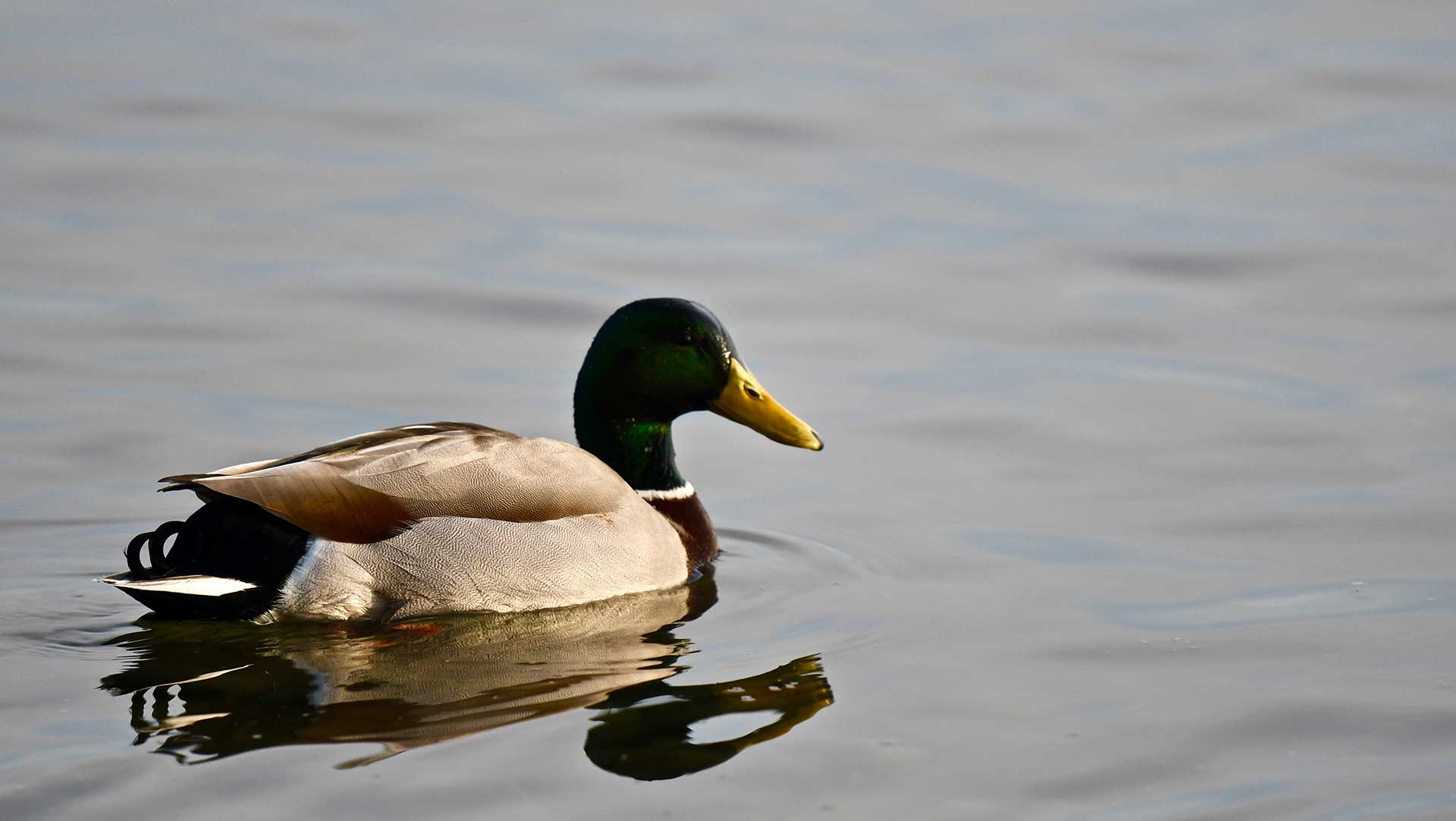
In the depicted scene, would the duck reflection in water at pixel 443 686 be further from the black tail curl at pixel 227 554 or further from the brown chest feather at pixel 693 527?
the brown chest feather at pixel 693 527

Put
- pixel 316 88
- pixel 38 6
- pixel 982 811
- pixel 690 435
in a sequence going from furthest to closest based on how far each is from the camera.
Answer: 1. pixel 38 6
2. pixel 316 88
3. pixel 690 435
4. pixel 982 811

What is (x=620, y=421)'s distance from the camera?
361 inches

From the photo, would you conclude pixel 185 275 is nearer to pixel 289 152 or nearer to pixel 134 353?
pixel 134 353

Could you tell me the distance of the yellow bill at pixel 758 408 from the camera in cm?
916

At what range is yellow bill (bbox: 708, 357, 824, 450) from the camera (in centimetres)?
916

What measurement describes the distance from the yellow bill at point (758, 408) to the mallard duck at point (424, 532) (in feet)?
0.58

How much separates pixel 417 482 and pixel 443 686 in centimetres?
120

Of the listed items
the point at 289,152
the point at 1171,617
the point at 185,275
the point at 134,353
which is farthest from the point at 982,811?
the point at 289,152

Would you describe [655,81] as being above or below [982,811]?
above

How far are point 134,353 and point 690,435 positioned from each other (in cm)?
296

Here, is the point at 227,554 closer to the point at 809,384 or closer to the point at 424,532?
the point at 424,532

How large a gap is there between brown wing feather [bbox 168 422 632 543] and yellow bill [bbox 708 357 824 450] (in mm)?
852

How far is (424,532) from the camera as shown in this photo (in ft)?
26.3

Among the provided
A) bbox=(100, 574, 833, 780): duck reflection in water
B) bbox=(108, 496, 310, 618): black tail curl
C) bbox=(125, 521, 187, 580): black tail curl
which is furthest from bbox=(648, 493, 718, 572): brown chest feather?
bbox=(125, 521, 187, 580): black tail curl
